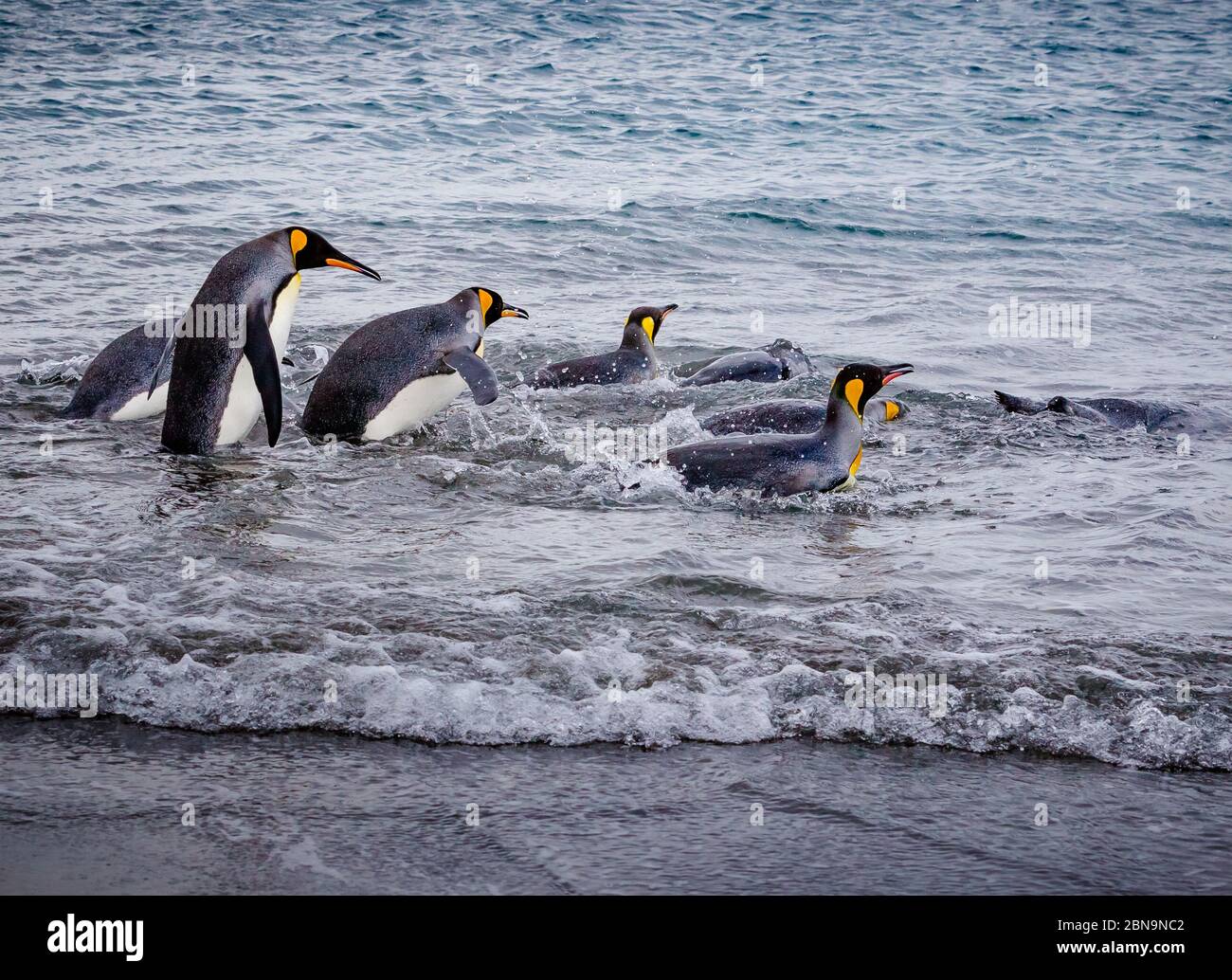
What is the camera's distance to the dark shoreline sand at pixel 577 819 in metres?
2.48

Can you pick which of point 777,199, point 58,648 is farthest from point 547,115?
point 58,648

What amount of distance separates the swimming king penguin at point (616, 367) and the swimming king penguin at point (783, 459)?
1597mm

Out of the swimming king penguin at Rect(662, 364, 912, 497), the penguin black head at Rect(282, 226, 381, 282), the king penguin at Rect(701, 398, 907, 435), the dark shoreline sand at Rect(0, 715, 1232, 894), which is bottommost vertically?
the dark shoreline sand at Rect(0, 715, 1232, 894)

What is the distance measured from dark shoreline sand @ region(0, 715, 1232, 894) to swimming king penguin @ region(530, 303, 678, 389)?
3821mm

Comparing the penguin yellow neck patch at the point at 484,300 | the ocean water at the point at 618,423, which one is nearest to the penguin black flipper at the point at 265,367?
the ocean water at the point at 618,423

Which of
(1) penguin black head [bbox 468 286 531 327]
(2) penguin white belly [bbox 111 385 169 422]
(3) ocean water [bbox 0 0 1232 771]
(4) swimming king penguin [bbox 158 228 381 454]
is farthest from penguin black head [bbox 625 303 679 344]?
(2) penguin white belly [bbox 111 385 169 422]

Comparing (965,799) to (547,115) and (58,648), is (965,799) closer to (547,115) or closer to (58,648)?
(58,648)

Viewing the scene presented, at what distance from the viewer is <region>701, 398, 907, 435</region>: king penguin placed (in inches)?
225

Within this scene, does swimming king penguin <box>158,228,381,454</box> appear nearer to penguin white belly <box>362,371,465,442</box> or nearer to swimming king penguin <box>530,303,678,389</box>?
penguin white belly <box>362,371,465,442</box>

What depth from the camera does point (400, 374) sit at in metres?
5.85

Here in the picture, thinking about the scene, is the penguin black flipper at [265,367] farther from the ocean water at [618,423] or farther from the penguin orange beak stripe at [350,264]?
the penguin orange beak stripe at [350,264]

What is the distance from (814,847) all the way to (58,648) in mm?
1924

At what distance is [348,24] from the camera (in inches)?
853
